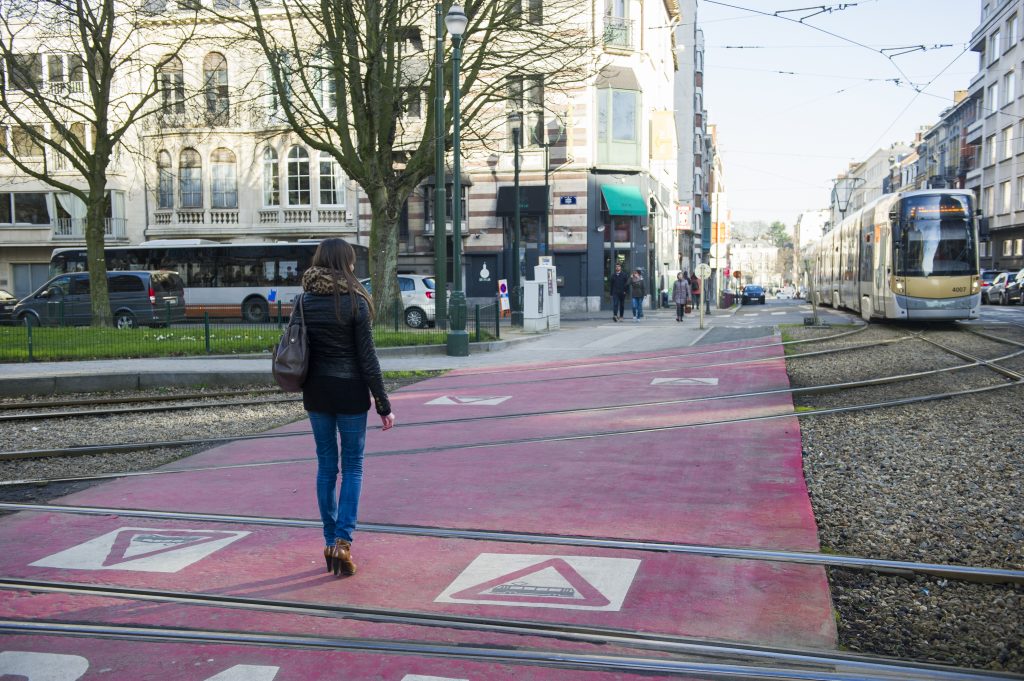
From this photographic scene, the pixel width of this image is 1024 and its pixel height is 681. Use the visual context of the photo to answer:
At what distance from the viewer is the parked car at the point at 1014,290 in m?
40.8

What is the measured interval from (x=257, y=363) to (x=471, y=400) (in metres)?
6.00

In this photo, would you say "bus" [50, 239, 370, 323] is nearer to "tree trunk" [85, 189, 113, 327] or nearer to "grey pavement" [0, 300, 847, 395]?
"tree trunk" [85, 189, 113, 327]

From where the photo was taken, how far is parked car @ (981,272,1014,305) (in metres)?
42.6

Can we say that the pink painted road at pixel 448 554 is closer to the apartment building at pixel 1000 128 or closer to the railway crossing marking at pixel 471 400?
the railway crossing marking at pixel 471 400

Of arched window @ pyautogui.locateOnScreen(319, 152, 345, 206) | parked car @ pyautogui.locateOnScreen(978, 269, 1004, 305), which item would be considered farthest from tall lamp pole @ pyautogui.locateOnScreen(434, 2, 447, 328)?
parked car @ pyautogui.locateOnScreen(978, 269, 1004, 305)

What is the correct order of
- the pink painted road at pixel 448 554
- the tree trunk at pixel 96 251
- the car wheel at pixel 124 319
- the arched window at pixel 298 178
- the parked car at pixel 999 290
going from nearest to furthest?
the pink painted road at pixel 448 554, the tree trunk at pixel 96 251, the car wheel at pixel 124 319, the parked car at pixel 999 290, the arched window at pixel 298 178

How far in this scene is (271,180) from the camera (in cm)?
4306

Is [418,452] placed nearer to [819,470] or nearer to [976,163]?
[819,470]

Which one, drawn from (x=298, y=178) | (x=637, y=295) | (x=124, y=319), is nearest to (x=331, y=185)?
(x=298, y=178)

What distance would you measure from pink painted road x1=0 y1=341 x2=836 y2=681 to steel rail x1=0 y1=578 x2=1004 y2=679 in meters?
Answer: 0.04

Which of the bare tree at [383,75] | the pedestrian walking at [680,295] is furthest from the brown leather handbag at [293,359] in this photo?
the pedestrian walking at [680,295]

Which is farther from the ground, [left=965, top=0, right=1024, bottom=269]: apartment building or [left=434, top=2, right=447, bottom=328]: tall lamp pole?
[left=965, top=0, right=1024, bottom=269]: apartment building

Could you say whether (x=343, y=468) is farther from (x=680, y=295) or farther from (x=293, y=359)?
(x=680, y=295)

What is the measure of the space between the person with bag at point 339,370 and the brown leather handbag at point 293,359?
5cm
